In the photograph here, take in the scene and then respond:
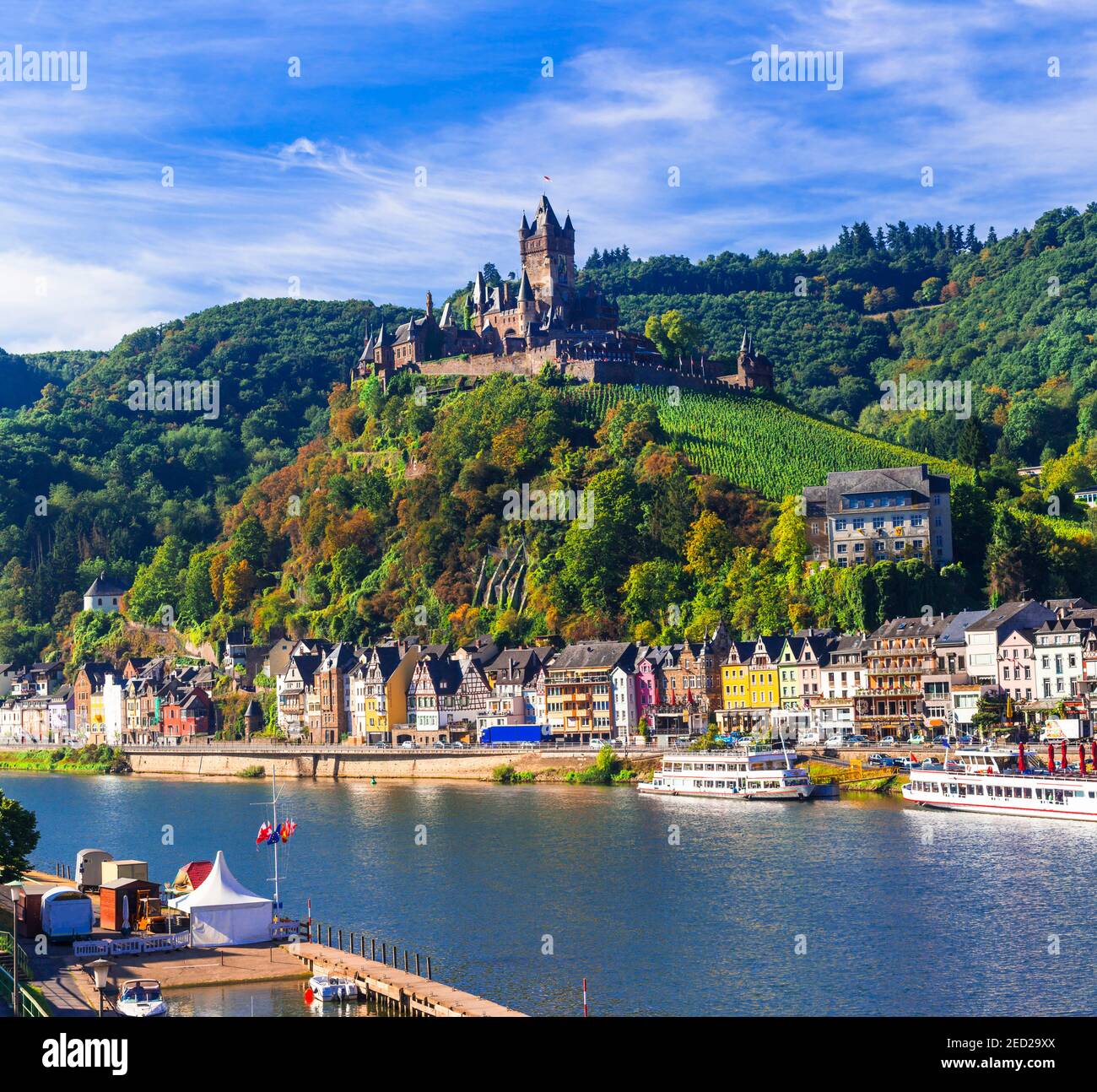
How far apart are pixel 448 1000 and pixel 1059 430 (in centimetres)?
12908

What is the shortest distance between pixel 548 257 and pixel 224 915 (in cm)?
12089

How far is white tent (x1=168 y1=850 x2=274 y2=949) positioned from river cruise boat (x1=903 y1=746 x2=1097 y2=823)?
3536 cm

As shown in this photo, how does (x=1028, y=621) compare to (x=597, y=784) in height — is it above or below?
above

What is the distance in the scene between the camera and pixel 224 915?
41.6m

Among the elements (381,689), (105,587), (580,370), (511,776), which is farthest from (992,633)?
(105,587)

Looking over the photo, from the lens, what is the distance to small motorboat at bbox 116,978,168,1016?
33.5 meters

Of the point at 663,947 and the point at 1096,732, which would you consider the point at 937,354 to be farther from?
the point at 663,947

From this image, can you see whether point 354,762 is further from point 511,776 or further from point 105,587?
point 105,587

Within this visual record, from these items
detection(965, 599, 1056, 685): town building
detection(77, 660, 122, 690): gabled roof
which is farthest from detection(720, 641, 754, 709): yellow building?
detection(77, 660, 122, 690): gabled roof

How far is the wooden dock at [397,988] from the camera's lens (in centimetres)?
3331

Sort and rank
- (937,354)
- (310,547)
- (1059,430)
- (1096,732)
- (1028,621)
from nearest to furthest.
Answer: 1. (1096,732)
2. (1028,621)
3. (310,547)
4. (1059,430)
5. (937,354)
